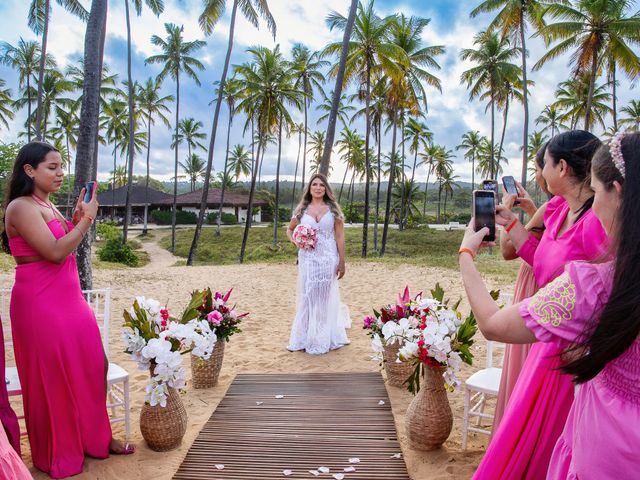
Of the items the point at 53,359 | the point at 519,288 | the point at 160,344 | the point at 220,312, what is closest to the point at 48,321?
the point at 53,359

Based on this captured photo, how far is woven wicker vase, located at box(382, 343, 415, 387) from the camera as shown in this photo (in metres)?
4.84

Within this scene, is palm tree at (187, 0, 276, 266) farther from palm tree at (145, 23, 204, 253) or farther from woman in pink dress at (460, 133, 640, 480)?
woman in pink dress at (460, 133, 640, 480)

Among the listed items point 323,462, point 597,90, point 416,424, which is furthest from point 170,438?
point 597,90

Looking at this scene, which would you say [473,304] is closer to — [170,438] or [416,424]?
[416,424]

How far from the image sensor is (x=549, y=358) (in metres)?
1.80

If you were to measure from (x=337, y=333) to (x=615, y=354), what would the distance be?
5.29 m

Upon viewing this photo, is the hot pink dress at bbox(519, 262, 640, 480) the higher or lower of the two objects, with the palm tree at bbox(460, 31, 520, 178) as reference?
lower

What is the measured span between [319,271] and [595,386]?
4.78 meters

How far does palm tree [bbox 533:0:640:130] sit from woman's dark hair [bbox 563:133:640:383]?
20.5m

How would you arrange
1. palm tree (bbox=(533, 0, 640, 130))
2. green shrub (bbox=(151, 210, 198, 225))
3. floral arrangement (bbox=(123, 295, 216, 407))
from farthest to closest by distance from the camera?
green shrub (bbox=(151, 210, 198, 225)), palm tree (bbox=(533, 0, 640, 130)), floral arrangement (bbox=(123, 295, 216, 407))

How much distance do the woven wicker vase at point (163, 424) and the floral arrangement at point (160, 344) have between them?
0.08 meters

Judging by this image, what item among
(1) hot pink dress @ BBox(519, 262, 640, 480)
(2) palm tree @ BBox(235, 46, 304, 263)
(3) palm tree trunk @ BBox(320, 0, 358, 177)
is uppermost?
(2) palm tree @ BBox(235, 46, 304, 263)

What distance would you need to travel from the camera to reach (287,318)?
8508 millimetres

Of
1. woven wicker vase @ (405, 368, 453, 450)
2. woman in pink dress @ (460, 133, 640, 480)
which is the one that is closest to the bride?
woven wicker vase @ (405, 368, 453, 450)
